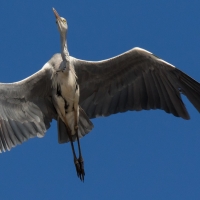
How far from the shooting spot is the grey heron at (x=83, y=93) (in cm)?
1266

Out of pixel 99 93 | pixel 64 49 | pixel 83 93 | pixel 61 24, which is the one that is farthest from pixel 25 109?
pixel 61 24

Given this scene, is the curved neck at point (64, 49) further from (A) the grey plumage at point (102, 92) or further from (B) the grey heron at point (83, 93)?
(A) the grey plumage at point (102, 92)

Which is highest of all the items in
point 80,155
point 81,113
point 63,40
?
point 63,40

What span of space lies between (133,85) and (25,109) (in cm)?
226

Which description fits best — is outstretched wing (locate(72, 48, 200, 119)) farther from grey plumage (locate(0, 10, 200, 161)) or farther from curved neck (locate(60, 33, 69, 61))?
curved neck (locate(60, 33, 69, 61))

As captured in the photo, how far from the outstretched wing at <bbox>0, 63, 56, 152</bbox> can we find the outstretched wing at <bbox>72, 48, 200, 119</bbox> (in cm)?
74

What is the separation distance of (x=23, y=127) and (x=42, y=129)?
16.0 inches

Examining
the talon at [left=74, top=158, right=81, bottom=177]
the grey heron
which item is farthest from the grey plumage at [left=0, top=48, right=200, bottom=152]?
the talon at [left=74, top=158, right=81, bottom=177]

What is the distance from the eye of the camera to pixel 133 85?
13.5 metres

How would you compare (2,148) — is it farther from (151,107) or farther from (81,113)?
(151,107)

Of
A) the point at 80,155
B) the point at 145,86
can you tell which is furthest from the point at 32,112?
the point at 145,86

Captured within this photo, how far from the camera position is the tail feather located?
43.4 ft

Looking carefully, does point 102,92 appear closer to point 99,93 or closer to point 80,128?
point 99,93

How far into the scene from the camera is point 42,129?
43.1ft
